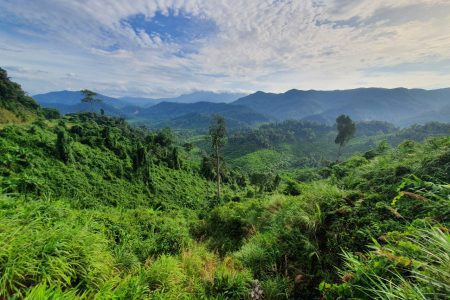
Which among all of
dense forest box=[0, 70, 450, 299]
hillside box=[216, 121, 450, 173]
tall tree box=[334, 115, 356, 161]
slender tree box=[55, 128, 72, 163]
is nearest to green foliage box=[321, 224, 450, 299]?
dense forest box=[0, 70, 450, 299]

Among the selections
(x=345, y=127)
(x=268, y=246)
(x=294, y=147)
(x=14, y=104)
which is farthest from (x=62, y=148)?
(x=294, y=147)

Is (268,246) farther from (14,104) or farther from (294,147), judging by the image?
(294,147)

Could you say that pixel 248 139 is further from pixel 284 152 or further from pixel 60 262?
pixel 60 262

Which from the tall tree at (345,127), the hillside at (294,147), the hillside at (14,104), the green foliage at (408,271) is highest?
the hillside at (14,104)

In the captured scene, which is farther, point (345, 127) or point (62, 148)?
point (345, 127)

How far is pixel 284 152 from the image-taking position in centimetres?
14300

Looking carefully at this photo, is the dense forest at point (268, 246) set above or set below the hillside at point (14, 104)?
below

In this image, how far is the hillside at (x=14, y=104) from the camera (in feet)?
126

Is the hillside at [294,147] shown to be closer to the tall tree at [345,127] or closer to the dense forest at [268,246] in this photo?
the tall tree at [345,127]

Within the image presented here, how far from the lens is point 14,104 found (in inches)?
1682

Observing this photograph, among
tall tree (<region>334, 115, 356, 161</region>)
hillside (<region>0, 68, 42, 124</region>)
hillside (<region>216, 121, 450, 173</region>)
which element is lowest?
hillside (<region>216, 121, 450, 173</region>)

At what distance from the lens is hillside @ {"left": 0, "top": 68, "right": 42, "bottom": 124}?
38.4 metres

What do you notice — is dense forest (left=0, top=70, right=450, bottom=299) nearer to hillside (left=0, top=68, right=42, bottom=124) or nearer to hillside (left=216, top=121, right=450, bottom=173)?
hillside (left=0, top=68, right=42, bottom=124)

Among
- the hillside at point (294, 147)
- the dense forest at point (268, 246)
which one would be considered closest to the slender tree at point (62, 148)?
the dense forest at point (268, 246)
